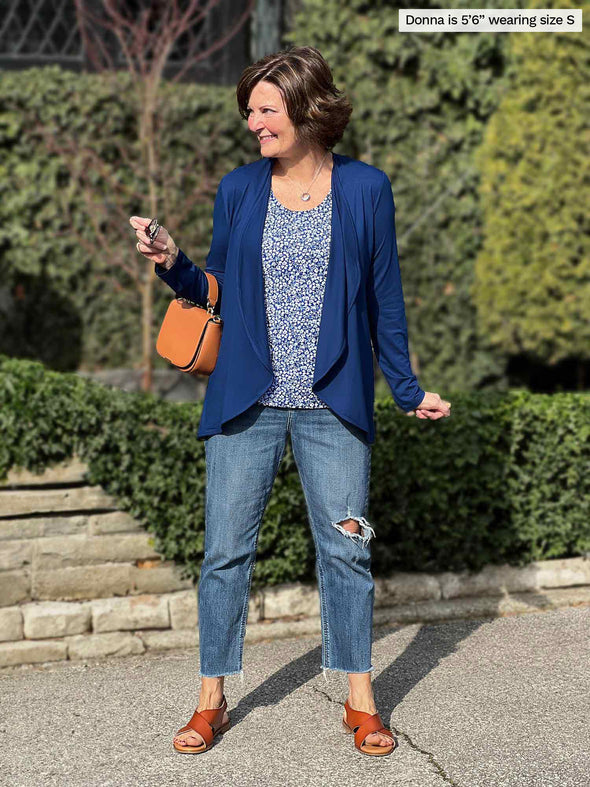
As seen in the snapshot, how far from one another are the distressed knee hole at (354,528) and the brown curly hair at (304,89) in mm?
1133

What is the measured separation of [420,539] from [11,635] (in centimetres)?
180

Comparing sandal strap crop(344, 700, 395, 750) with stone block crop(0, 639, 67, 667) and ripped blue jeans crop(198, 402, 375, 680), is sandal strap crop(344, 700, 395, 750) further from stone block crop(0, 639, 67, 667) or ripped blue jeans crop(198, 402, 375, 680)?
stone block crop(0, 639, 67, 667)

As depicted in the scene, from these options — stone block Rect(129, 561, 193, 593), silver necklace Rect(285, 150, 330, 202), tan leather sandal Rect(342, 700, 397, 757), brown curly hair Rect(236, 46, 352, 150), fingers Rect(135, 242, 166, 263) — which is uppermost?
brown curly hair Rect(236, 46, 352, 150)

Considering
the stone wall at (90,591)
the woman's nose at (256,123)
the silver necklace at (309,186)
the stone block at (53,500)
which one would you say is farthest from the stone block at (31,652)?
the woman's nose at (256,123)

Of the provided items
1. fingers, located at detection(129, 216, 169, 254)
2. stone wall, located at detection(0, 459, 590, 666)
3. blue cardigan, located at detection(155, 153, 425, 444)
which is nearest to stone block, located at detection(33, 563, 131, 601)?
stone wall, located at detection(0, 459, 590, 666)

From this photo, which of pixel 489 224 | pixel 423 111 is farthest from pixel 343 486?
pixel 423 111

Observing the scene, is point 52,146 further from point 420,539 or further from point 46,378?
point 420,539

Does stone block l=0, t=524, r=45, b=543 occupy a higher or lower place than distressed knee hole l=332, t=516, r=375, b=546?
lower

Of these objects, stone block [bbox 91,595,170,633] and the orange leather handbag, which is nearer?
the orange leather handbag

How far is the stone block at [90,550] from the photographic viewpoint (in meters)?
4.34

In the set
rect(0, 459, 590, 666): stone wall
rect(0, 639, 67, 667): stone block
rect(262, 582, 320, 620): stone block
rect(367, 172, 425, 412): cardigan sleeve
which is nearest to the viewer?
rect(367, 172, 425, 412): cardigan sleeve

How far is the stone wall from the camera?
13.9 ft

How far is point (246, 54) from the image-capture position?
8.95m

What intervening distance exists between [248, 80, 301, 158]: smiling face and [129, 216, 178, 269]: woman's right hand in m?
0.39
